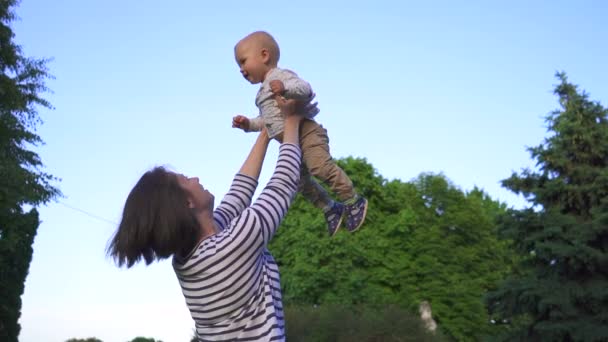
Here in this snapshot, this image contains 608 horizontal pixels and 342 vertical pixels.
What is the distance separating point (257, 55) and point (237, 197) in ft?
2.81

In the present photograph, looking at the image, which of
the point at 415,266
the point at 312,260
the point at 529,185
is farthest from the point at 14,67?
the point at 415,266

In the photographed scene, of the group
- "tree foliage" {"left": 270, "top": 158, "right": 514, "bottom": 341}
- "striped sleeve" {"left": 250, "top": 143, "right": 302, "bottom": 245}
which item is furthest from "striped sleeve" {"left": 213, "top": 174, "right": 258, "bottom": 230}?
"tree foliage" {"left": 270, "top": 158, "right": 514, "bottom": 341}

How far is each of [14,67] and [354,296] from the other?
20.4 m

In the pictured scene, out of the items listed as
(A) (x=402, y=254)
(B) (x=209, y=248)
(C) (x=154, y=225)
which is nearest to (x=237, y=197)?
(B) (x=209, y=248)

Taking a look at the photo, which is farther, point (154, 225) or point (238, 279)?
point (238, 279)

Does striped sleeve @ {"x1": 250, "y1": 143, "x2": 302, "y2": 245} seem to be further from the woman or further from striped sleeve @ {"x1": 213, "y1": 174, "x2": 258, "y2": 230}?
striped sleeve @ {"x1": 213, "y1": 174, "x2": 258, "y2": 230}

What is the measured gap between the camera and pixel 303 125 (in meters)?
4.24

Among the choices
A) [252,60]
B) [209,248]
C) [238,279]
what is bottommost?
[238,279]

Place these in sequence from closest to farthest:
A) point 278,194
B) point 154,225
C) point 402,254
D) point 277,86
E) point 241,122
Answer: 1. point 154,225
2. point 278,194
3. point 277,86
4. point 241,122
5. point 402,254

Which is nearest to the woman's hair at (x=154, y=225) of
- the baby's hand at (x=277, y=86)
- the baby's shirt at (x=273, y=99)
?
the baby's hand at (x=277, y=86)

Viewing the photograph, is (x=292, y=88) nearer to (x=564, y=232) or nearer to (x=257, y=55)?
(x=257, y=55)

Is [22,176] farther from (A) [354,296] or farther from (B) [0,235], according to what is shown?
(A) [354,296]

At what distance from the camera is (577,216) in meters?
25.2

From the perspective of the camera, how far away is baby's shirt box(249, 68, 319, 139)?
3.94 m
